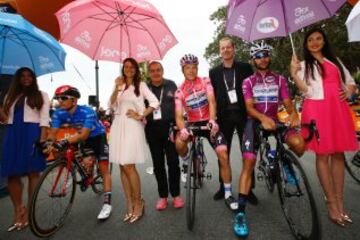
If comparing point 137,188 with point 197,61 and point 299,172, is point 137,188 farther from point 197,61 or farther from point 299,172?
point 299,172

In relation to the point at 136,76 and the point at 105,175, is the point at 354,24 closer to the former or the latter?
the point at 136,76

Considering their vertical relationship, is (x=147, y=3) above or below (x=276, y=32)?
above

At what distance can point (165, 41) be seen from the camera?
5.50 metres

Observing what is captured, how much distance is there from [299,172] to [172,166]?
90.7 inches

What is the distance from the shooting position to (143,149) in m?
5.19

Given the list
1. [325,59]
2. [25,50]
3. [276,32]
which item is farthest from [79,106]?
[325,59]

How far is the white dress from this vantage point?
503 cm

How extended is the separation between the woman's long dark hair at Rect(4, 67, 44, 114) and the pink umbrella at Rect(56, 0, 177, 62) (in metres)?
0.77

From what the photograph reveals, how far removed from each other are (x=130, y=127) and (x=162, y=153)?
2.59 ft

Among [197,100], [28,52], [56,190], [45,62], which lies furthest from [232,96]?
[28,52]

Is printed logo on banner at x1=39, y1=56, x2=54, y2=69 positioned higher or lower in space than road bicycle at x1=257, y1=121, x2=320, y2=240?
higher

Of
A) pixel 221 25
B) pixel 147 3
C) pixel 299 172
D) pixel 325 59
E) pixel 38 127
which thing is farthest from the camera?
pixel 221 25

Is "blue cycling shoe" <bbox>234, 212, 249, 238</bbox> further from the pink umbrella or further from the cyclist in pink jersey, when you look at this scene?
the pink umbrella

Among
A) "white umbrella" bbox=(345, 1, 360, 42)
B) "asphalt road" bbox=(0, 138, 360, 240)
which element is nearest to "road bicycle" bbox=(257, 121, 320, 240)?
"asphalt road" bbox=(0, 138, 360, 240)
